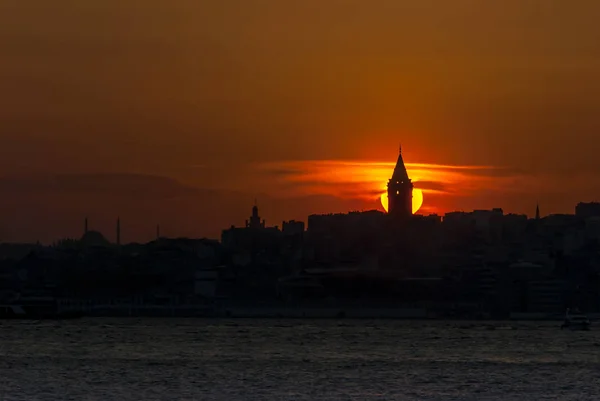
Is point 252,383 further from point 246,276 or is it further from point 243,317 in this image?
point 246,276

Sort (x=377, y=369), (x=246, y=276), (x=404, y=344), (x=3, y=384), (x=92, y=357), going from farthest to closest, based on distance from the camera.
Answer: (x=246, y=276) → (x=404, y=344) → (x=92, y=357) → (x=377, y=369) → (x=3, y=384)

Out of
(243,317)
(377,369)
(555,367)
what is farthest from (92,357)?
(243,317)

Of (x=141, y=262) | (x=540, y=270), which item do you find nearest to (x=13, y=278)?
(x=141, y=262)

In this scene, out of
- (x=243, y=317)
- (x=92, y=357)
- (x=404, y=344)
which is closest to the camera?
(x=92, y=357)

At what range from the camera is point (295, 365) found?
69250mm

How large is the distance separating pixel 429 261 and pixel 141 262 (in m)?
28.9

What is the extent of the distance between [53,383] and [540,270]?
105 m

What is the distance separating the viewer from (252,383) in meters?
59.2

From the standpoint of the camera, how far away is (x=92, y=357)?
245 feet

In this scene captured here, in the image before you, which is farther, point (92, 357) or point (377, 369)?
point (92, 357)

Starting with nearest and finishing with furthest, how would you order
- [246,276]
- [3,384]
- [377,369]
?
[3,384]
[377,369]
[246,276]

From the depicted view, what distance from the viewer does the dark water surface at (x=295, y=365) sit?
5584 cm

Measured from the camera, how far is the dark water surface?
55844mm

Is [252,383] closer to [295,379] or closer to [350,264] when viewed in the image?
[295,379]
